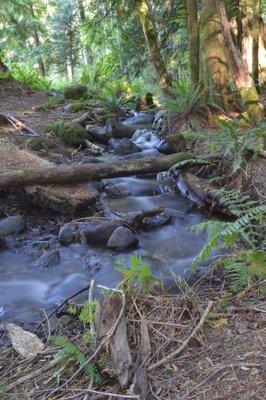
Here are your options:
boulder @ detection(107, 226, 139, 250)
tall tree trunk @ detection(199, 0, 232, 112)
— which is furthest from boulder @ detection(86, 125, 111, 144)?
boulder @ detection(107, 226, 139, 250)

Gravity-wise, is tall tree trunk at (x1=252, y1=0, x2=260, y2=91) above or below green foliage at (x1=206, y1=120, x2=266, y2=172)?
above

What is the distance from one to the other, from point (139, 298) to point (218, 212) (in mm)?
3136

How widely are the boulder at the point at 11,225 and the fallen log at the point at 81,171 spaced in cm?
54

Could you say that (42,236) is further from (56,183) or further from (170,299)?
(170,299)

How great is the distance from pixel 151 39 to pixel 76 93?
3.25 m

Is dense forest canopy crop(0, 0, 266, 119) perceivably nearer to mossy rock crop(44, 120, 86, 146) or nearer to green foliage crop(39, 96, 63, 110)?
green foliage crop(39, 96, 63, 110)

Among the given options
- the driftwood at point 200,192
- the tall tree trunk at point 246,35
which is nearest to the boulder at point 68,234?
the driftwood at point 200,192

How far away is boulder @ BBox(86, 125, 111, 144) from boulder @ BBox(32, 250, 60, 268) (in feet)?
17.0

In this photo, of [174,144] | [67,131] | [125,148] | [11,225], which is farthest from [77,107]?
[11,225]

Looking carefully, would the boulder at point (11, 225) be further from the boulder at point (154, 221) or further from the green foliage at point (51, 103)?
the green foliage at point (51, 103)

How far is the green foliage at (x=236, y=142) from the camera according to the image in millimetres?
5633

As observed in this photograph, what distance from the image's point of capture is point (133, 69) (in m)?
14.2

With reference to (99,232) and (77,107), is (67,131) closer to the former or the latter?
(77,107)

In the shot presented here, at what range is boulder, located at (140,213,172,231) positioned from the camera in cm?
577
